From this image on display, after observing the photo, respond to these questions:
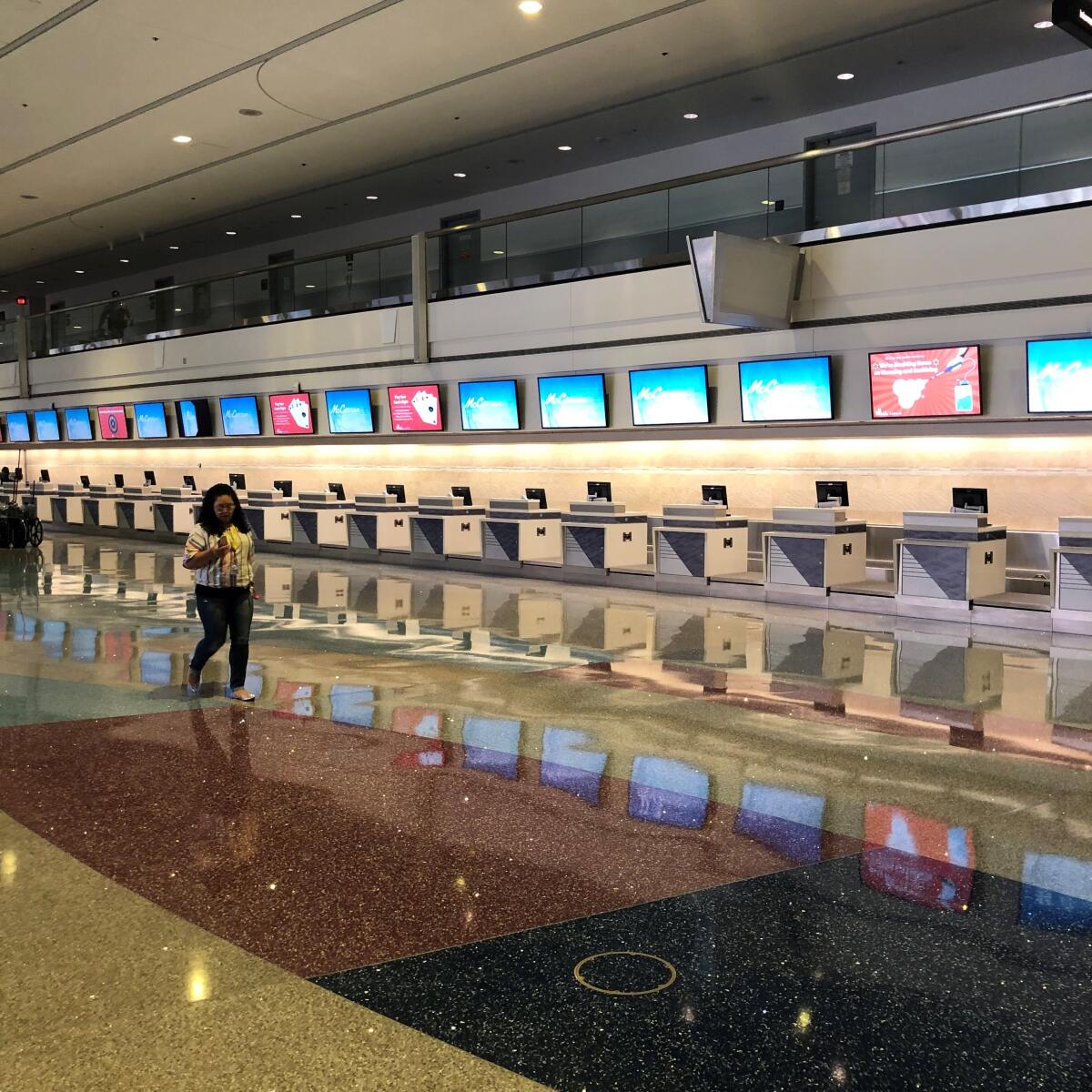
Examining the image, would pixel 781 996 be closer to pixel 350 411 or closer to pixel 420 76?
pixel 420 76

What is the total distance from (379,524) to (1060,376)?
8951 millimetres

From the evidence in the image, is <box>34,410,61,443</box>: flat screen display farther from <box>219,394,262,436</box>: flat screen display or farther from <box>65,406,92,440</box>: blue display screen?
<box>219,394,262,436</box>: flat screen display

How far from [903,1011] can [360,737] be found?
3254 mm

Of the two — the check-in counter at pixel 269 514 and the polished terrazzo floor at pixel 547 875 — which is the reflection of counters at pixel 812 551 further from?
the check-in counter at pixel 269 514

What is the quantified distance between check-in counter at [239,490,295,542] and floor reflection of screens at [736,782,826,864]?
13.5 meters

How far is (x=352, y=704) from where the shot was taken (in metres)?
6.22

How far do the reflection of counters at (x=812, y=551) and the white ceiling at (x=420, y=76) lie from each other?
4606 millimetres

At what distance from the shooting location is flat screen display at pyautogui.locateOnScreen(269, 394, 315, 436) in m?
17.8

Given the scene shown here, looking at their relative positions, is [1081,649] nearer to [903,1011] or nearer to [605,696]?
[605,696]

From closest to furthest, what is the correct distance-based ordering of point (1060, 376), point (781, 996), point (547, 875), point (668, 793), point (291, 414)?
point (781, 996) → point (547, 875) → point (668, 793) → point (1060, 376) → point (291, 414)

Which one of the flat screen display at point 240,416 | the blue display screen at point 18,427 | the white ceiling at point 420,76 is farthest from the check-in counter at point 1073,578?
the blue display screen at point 18,427

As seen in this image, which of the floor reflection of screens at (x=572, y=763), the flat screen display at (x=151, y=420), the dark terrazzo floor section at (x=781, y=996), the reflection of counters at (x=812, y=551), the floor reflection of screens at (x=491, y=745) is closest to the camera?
the dark terrazzo floor section at (x=781, y=996)

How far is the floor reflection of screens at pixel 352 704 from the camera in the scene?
5.84 m

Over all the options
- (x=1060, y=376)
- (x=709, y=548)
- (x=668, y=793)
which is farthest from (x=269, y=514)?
(x=668, y=793)
